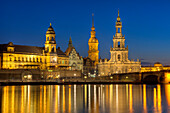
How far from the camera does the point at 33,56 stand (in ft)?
497

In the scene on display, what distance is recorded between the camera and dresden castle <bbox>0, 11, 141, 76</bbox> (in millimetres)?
140750

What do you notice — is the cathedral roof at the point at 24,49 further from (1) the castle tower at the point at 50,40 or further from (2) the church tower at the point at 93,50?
(2) the church tower at the point at 93,50

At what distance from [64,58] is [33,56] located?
671 inches

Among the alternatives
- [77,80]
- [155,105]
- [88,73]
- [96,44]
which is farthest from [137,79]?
[155,105]

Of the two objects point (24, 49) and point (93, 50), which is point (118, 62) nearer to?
point (93, 50)

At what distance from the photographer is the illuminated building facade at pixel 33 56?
138375 mm

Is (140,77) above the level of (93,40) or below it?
below

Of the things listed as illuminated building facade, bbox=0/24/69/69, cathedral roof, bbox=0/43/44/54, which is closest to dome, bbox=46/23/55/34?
illuminated building facade, bbox=0/24/69/69

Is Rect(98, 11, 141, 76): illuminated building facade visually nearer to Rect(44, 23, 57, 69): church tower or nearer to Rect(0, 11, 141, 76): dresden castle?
Rect(0, 11, 141, 76): dresden castle

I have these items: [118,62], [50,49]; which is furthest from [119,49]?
[50,49]

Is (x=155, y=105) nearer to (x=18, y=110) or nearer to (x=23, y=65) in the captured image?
(x=18, y=110)

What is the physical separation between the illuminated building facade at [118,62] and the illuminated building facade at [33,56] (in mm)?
15275

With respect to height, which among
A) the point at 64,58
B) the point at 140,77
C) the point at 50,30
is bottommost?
the point at 140,77

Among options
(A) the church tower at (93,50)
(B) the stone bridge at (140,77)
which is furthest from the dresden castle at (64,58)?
(B) the stone bridge at (140,77)
